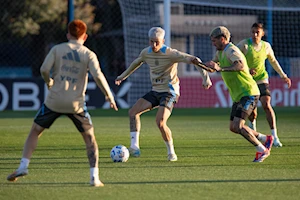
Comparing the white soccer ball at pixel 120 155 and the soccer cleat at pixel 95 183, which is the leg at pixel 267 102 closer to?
the white soccer ball at pixel 120 155

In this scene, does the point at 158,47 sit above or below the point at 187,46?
above

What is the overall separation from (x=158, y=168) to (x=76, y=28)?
280 centimetres

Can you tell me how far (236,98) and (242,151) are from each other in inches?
75.2

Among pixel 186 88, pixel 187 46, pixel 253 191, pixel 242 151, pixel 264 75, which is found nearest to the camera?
pixel 253 191

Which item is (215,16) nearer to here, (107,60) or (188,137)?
(107,60)

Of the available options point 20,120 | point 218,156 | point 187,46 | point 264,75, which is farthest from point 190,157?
point 187,46

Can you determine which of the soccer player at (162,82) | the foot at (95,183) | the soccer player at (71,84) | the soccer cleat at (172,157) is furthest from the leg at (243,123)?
the foot at (95,183)

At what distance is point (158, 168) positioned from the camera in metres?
11.2

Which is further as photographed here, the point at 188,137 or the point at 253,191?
the point at 188,137

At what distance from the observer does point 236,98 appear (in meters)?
11.9

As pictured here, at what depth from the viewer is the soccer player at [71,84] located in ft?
30.3

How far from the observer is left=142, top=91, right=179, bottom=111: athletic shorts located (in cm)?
1236

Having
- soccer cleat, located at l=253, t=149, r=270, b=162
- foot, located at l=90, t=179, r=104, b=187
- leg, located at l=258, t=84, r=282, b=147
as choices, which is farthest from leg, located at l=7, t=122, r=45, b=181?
leg, located at l=258, t=84, r=282, b=147

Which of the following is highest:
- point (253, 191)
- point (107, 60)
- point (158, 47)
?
point (158, 47)
